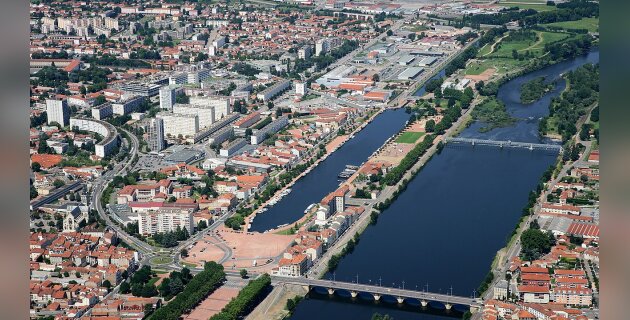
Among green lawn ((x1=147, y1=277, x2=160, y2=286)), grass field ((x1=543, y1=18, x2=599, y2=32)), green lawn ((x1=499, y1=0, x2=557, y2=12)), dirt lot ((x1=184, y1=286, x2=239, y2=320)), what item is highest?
green lawn ((x1=499, y1=0, x2=557, y2=12))

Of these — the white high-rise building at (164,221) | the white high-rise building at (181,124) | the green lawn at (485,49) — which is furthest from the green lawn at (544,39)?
the white high-rise building at (164,221)

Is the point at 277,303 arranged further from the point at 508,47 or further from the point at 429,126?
the point at 508,47

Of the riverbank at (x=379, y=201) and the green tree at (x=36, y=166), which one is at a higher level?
the riverbank at (x=379, y=201)

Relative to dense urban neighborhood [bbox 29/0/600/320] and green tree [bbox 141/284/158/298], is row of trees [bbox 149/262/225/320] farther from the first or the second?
green tree [bbox 141/284/158/298]

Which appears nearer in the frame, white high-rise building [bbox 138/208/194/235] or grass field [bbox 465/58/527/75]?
white high-rise building [bbox 138/208/194/235]

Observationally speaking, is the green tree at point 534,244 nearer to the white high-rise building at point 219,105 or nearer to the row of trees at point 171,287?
the row of trees at point 171,287

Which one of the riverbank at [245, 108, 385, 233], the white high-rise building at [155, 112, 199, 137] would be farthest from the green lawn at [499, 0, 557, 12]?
the white high-rise building at [155, 112, 199, 137]
